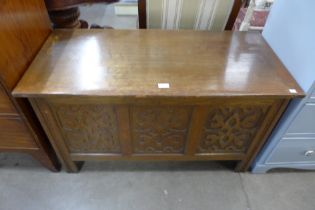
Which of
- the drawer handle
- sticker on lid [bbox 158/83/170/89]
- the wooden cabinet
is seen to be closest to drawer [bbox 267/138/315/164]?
the drawer handle

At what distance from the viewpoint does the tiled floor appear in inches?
44.6

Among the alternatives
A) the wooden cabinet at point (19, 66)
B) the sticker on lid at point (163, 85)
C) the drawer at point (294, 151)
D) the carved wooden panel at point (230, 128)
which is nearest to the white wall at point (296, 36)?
the carved wooden panel at point (230, 128)

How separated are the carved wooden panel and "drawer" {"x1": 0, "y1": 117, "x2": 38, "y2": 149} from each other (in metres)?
0.81

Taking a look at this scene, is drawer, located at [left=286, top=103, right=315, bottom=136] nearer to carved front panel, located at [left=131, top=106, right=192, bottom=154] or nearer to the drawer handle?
the drawer handle

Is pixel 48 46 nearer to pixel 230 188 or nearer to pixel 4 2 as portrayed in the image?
pixel 4 2

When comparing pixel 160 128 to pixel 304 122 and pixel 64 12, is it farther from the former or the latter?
pixel 64 12

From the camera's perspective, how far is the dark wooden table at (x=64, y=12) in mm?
1107

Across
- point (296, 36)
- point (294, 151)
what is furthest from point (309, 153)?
point (296, 36)

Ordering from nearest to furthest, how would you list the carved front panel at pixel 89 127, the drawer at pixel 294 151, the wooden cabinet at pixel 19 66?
the wooden cabinet at pixel 19 66, the carved front panel at pixel 89 127, the drawer at pixel 294 151

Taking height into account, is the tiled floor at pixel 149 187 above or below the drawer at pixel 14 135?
below

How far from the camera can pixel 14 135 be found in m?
1.02

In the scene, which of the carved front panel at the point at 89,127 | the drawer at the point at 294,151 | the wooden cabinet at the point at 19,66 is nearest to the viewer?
the wooden cabinet at the point at 19,66

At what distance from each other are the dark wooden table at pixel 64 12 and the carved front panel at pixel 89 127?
573mm

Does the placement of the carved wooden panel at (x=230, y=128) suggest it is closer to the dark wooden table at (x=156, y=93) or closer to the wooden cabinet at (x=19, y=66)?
the dark wooden table at (x=156, y=93)
